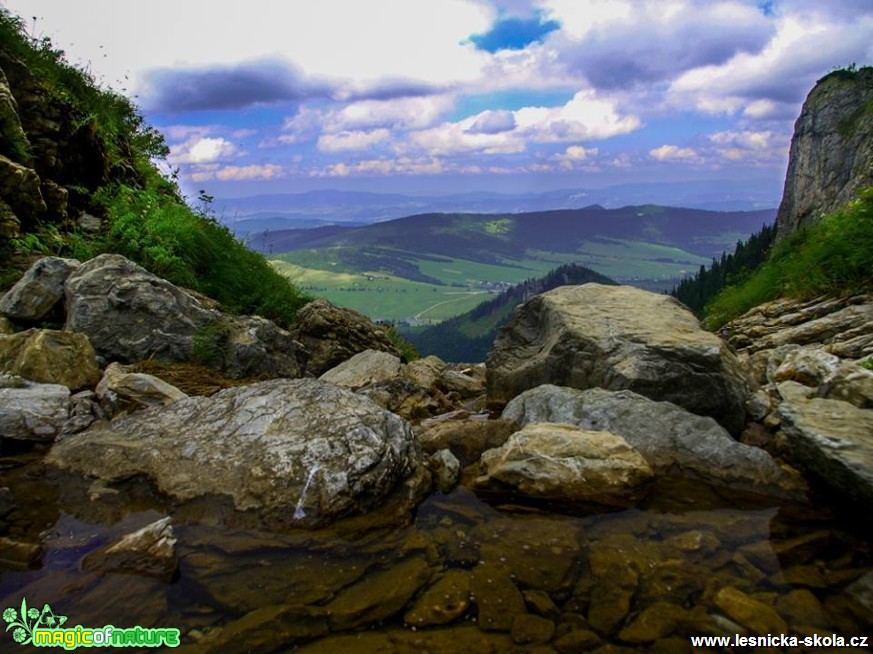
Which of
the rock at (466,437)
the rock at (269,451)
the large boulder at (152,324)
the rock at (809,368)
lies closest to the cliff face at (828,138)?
the rock at (809,368)

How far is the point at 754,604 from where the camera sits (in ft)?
18.1

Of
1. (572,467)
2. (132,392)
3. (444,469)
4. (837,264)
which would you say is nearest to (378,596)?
(444,469)

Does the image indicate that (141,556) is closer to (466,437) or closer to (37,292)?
(466,437)

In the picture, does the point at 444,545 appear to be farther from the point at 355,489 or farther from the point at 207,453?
the point at 207,453

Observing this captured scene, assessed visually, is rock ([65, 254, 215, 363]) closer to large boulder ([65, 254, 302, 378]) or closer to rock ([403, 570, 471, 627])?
large boulder ([65, 254, 302, 378])

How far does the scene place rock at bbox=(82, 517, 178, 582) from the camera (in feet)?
18.6

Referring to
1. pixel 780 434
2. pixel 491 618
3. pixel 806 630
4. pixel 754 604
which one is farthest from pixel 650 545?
pixel 780 434

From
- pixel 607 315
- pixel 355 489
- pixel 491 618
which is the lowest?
pixel 491 618

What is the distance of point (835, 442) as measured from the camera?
22.8 feet

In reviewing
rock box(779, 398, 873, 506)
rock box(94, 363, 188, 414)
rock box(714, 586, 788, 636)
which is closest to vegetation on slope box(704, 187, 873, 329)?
rock box(779, 398, 873, 506)

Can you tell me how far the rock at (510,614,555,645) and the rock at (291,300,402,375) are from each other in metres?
10.3

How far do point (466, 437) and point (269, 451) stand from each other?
3649mm

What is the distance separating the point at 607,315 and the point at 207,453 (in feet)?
30.7

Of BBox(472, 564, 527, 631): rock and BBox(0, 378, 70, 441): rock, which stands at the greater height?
BBox(0, 378, 70, 441): rock
